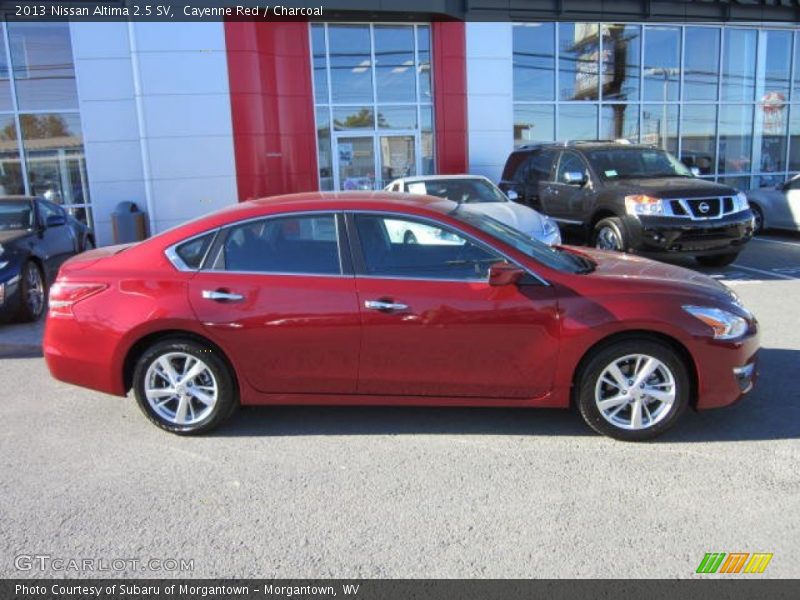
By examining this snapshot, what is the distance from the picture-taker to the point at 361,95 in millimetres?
15586

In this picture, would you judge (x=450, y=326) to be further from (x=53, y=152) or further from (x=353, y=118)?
(x=53, y=152)

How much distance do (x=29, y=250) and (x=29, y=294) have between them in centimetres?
55

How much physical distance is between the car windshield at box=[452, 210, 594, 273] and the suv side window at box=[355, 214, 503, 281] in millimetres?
202

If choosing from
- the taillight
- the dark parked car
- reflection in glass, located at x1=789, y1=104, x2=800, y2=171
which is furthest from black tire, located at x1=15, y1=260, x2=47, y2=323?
reflection in glass, located at x1=789, y1=104, x2=800, y2=171

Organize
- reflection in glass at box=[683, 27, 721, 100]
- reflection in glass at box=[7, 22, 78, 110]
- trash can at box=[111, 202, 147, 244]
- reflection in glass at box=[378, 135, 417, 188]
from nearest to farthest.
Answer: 1. trash can at box=[111, 202, 147, 244]
2. reflection in glass at box=[7, 22, 78, 110]
3. reflection in glass at box=[378, 135, 417, 188]
4. reflection in glass at box=[683, 27, 721, 100]

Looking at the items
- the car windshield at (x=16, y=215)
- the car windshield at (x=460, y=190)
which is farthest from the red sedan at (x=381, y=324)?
the car windshield at (x=460, y=190)

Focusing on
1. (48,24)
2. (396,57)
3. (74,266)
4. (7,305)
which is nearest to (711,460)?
(74,266)

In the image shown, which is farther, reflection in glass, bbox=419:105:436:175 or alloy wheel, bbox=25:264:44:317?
reflection in glass, bbox=419:105:436:175

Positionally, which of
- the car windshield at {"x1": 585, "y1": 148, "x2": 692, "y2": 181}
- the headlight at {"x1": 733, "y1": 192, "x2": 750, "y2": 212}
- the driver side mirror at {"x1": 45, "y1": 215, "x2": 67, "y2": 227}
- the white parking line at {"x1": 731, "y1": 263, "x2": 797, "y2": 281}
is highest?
the car windshield at {"x1": 585, "y1": 148, "x2": 692, "y2": 181}

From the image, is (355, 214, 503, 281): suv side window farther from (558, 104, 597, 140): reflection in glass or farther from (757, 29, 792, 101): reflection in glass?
(757, 29, 792, 101): reflection in glass

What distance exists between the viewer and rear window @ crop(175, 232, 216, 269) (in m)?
4.16

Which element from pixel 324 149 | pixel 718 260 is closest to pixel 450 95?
pixel 324 149

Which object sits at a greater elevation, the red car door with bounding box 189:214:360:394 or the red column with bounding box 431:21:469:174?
the red column with bounding box 431:21:469:174

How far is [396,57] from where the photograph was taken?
15422mm
